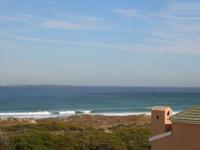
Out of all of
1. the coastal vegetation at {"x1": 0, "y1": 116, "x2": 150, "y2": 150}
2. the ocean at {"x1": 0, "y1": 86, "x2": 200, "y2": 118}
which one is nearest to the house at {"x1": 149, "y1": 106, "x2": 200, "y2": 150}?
the coastal vegetation at {"x1": 0, "y1": 116, "x2": 150, "y2": 150}

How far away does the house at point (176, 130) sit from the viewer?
46.3 ft

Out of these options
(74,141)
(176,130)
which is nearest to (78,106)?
(74,141)

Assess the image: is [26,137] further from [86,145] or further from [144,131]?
[144,131]

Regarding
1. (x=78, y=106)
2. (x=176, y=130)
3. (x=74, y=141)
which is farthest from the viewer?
(x=78, y=106)

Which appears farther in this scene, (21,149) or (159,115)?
(21,149)

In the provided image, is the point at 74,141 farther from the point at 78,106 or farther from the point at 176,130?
the point at 78,106

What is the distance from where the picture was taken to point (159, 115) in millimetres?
A: 15625

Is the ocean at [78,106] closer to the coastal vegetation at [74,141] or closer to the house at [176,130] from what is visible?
the coastal vegetation at [74,141]

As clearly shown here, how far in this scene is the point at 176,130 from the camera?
14.5 meters

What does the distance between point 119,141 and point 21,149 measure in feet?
19.0

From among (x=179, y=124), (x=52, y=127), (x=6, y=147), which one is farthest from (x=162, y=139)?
(x=52, y=127)

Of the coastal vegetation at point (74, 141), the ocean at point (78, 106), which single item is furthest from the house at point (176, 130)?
the ocean at point (78, 106)

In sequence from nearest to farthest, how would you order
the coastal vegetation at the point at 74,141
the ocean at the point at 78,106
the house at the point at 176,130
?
the house at the point at 176,130
the coastal vegetation at the point at 74,141
the ocean at the point at 78,106

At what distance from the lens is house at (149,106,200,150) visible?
46.3ft
